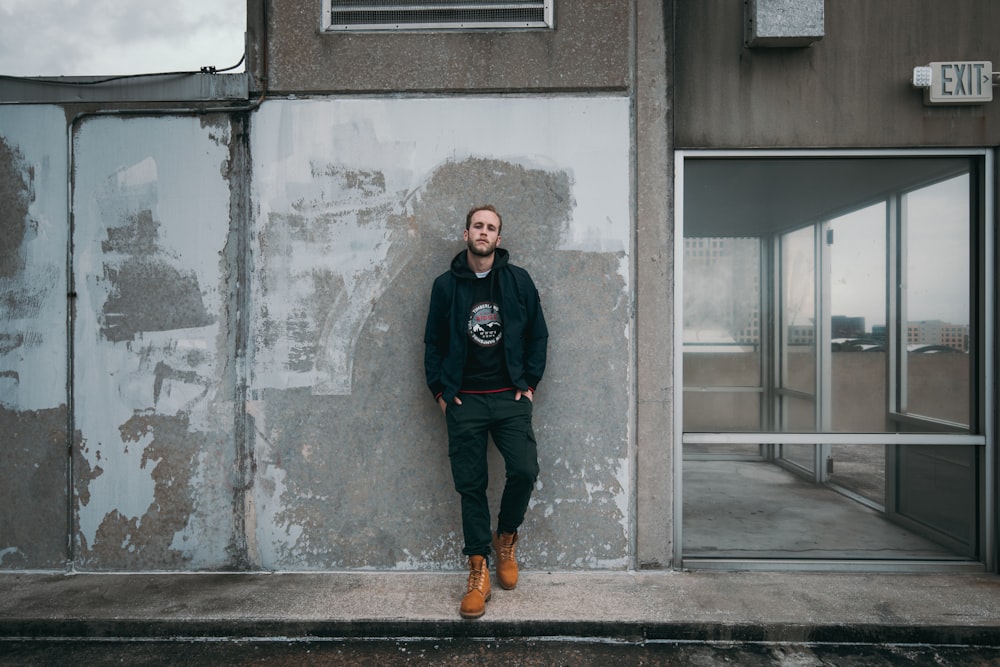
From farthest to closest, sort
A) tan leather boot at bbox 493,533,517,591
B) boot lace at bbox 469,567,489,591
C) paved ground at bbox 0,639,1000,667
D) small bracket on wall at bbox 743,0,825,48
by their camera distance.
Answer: small bracket on wall at bbox 743,0,825,48 < tan leather boot at bbox 493,533,517,591 < boot lace at bbox 469,567,489,591 < paved ground at bbox 0,639,1000,667

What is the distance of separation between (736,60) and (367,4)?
7.81ft

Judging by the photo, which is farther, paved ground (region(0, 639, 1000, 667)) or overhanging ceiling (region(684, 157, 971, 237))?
overhanging ceiling (region(684, 157, 971, 237))

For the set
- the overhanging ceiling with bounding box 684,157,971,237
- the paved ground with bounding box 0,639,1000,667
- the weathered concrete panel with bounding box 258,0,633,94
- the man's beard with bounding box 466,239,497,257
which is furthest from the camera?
the overhanging ceiling with bounding box 684,157,971,237

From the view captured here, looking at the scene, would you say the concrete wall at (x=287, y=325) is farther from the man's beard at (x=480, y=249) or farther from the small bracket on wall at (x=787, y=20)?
the small bracket on wall at (x=787, y=20)

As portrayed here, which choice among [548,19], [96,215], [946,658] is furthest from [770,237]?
[96,215]

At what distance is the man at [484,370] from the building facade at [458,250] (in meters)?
0.31

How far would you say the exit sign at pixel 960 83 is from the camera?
388 cm

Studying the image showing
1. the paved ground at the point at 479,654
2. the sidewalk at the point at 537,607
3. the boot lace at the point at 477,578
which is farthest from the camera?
the boot lace at the point at 477,578

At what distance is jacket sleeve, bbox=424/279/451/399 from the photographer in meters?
3.69

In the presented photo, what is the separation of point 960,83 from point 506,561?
403cm

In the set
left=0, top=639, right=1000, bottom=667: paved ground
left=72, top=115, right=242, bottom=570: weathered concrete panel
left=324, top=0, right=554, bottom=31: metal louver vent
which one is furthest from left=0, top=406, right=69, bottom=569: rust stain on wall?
left=324, top=0, right=554, bottom=31: metal louver vent

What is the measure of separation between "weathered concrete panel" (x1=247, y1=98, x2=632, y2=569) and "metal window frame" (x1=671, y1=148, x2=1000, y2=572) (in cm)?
34

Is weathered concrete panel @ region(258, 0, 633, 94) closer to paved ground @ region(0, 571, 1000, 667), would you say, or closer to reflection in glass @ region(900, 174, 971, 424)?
reflection in glass @ region(900, 174, 971, 424)

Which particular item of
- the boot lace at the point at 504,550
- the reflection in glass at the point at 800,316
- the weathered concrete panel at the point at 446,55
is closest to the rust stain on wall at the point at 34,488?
the weathered concrete panel at the point at 446,55
